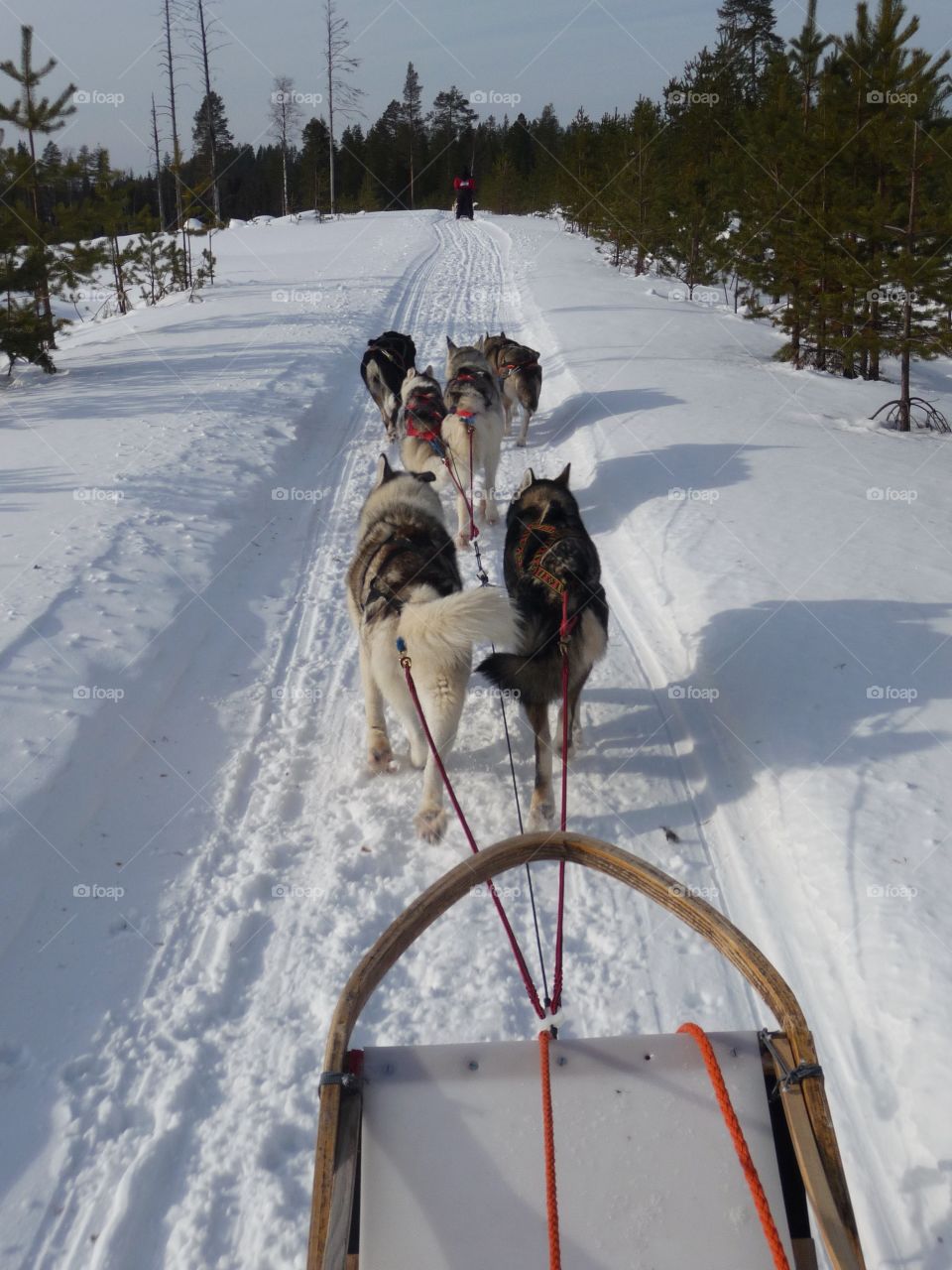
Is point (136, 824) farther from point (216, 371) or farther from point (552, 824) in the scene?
point (216, 371)

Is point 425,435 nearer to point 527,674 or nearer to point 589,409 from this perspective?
point 589,409

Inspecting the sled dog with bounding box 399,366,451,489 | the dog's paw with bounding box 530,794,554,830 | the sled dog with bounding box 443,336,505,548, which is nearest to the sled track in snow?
the dog's paw with bounding box 530,794,554,830

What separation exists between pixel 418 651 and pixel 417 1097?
152 cm

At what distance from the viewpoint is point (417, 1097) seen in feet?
4.88

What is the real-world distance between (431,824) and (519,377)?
18.8 feet

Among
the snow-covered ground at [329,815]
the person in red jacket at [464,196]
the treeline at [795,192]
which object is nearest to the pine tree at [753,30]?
the treeline at [795,192]

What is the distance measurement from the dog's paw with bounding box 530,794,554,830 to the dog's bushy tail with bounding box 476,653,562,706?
0.39 m

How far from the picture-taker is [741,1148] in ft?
4.41

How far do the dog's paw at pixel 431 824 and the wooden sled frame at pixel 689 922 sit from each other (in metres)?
1.25

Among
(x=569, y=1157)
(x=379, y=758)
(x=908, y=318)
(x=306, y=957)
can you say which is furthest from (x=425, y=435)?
(x=908, y=318)

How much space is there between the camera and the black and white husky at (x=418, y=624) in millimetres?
2477

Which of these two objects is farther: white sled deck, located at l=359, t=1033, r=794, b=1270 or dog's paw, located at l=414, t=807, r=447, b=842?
dog's paw, located at l=414, t=807, r=447, b=842

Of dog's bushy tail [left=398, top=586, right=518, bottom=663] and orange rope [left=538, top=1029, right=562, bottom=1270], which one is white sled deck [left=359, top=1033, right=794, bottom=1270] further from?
dog's bushy tail [left=398, top=586, right=518, bottom=663]

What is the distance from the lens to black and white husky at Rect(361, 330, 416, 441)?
789cm
